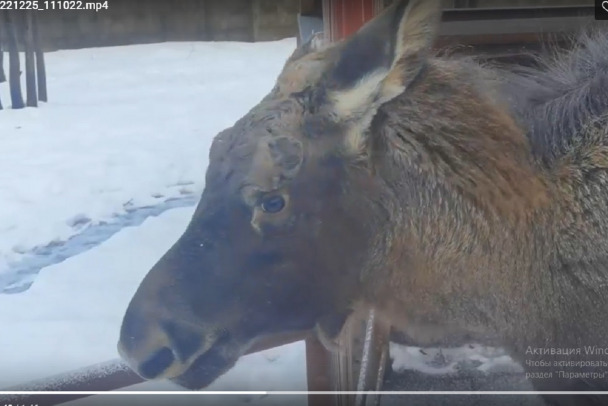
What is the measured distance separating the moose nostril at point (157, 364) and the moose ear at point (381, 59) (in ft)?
2.98

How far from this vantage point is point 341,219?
99.2 inches

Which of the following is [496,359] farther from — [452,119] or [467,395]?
[452,119]

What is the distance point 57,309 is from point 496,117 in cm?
155

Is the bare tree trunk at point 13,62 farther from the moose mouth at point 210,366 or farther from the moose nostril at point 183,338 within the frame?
the moose mouth at point 210,366

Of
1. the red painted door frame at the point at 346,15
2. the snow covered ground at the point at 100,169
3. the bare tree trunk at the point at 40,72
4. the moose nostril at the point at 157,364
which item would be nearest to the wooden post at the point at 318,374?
the snow covered ground at the point at 100,169

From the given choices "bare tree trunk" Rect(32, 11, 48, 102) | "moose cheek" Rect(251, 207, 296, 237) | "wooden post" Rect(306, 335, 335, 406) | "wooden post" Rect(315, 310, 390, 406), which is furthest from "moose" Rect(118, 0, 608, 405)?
"bare tree trunk" Rect(32, 11, 48, 102)

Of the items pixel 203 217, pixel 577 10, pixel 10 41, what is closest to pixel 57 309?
pixel 203 217

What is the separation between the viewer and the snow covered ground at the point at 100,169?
Answer: 272cm

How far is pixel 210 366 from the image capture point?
2633 millimetres

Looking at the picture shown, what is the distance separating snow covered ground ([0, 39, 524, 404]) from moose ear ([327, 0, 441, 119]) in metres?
0.31

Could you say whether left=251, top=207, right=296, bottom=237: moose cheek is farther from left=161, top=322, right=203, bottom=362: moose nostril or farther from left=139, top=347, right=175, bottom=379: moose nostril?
left=139, top=347, right=175, bottom=379: moose nostril

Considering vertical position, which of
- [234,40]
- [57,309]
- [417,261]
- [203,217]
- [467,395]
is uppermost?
[234,40]

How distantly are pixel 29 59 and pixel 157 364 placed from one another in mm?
1077

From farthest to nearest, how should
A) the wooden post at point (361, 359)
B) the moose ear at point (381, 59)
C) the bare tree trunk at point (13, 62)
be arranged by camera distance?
the wooden post at point (361, 359)
the bare tree trunk at point (13, 62)
the moose ear at point (381, 59)
